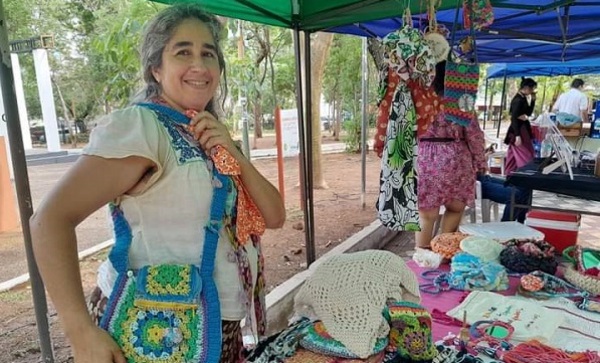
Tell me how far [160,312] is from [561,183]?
280 cm

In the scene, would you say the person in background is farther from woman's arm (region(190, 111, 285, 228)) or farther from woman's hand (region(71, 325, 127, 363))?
woman's hand (region(71, 325, 127, 363))

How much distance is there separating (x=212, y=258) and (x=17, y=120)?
3.70 feet

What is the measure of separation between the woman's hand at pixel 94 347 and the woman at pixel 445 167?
2.40m

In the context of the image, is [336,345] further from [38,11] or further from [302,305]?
[38,11]

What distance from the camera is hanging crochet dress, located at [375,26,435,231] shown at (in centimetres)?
169

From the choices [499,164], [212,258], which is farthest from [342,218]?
[212,258]

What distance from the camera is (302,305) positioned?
1195 mm

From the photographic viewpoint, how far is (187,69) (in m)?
0.96

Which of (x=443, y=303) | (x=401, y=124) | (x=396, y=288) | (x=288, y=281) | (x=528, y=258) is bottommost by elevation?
(x=288, y=281)

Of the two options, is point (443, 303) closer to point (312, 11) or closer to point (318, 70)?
point (312, 11)

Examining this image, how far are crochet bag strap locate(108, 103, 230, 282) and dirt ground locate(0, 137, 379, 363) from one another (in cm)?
72

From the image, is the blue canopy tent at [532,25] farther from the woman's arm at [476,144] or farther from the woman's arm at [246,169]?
the woman's arm at [246,169]

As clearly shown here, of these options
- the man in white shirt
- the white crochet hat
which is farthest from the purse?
the man in white shirt

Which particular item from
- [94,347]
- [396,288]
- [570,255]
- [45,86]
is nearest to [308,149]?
[570,255]
